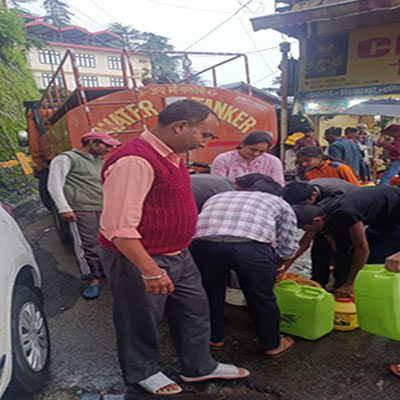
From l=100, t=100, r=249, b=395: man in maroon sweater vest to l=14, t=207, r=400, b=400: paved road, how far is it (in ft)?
0.99

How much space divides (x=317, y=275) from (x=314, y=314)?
913 mm

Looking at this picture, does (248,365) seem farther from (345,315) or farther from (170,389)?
(345,315)

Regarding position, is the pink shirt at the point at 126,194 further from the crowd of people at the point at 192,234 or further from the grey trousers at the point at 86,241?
the grey trousers at the point at 86,241

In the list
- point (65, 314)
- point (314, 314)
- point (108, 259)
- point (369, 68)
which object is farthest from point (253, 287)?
point (369, 68)

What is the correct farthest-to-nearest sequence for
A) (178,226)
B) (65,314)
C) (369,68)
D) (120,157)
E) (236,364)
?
(369,68) < (65,314) < (236,364) < (178,226) < (120,157)

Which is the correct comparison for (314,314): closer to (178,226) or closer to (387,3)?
(178,226)

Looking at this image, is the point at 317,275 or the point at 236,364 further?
the point at 317,275

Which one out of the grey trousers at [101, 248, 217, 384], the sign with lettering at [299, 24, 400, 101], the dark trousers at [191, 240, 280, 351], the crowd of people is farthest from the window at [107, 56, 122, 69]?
the grey trousers at [101, 248, 217, 384]

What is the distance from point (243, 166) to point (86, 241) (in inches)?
69.3

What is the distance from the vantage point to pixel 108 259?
191cm

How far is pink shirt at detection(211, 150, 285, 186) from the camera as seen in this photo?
3711mm

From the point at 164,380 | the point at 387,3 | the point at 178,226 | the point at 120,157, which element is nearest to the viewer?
the point at 120,157

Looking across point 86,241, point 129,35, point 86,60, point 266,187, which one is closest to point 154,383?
point 266,187

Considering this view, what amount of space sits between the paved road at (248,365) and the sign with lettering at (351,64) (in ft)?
14.7
